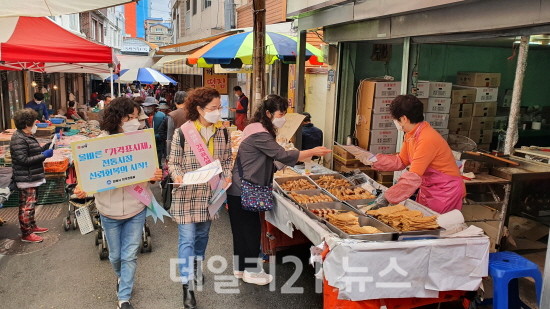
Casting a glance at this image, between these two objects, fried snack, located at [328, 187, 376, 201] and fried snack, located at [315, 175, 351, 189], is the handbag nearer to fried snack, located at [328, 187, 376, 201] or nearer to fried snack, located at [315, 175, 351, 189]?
fried snack, located at [328, 187, 376, 201]

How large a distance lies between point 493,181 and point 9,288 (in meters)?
6.16

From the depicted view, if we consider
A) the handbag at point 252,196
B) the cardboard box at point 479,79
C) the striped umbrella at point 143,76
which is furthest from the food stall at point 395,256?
the striped umbrella at point 143,76

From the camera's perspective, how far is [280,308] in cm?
454

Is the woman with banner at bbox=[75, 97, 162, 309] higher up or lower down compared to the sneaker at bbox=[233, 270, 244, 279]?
higher up

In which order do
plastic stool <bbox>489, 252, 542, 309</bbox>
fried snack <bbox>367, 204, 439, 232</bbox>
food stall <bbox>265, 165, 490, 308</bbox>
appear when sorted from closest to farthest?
food stall <bbox>265, 165, 490, 308</bbox>
plastic stool <bbox>489, 252, 542, 309</bbox>
fried snack <bbox>367, 204, 439, 232</bbox>

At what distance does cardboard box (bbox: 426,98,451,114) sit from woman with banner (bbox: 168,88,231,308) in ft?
15.9

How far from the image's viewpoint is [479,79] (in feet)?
27.1

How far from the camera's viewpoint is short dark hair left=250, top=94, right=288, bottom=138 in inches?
181

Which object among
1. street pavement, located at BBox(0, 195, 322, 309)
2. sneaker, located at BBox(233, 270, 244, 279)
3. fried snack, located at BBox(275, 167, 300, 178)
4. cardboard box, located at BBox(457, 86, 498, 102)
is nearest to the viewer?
street pavement, located at BBox(0, 195, 322, 309)

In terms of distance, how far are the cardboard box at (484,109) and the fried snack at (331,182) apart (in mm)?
3955

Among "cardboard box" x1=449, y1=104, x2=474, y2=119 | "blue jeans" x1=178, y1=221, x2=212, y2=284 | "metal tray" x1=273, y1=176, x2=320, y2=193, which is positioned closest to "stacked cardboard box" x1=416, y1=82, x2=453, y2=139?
"cardboard box" x1=449, y1=104, x2=474, y2=119

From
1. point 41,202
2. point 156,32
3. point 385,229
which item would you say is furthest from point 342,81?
point 156,32

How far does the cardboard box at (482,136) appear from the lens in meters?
8.35

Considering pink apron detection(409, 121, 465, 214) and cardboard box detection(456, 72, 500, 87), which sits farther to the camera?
cardboard box detection(456, 72, 500, 87)
